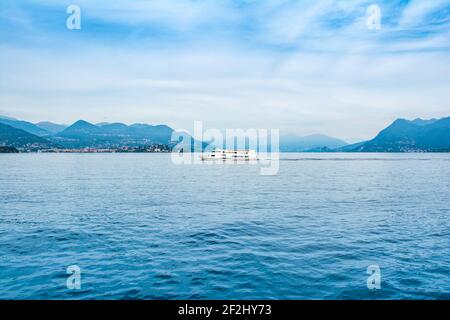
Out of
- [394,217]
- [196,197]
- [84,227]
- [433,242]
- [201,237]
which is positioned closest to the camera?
[433,242]

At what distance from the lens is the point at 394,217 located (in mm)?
32969

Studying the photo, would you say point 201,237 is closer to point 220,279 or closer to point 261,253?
point 261,253

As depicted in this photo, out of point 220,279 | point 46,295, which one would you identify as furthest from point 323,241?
point 46,295

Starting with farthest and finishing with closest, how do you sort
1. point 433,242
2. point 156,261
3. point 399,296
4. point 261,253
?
point 433,242, point 261,253, point 156,261, point 399,296

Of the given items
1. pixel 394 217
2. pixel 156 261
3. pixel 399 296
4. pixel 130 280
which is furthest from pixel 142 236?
pixel 394 217

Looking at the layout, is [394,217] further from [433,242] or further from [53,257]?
[53,257]

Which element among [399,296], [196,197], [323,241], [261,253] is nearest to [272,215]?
[323,241]

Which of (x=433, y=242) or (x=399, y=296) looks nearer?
(x=399, y=296)

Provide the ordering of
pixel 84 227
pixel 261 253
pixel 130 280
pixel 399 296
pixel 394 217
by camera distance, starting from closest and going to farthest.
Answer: pixel 399 296
pixel 130 280
pixel 261 253
pixel 84 227
pixel 394 217

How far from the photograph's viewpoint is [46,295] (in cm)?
1534

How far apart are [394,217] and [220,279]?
2301 centimetres

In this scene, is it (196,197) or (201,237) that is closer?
(201,237)

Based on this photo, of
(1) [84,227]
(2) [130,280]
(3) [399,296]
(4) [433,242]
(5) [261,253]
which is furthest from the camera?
(1) [84,227]

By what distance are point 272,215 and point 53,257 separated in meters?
20.4
